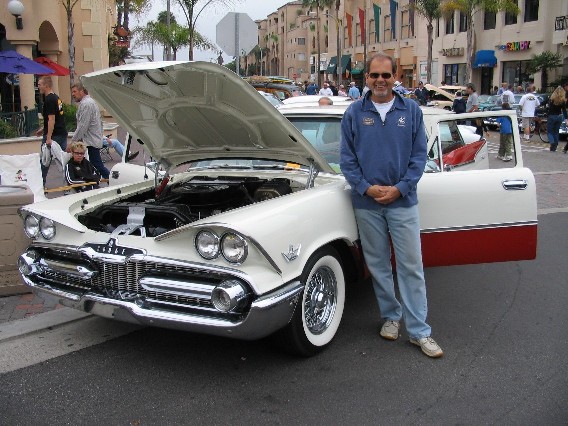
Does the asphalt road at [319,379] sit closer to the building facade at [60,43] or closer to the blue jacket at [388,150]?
the blue jacket at [388,150]

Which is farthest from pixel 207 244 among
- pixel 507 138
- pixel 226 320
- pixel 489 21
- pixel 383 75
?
pixel 489 21

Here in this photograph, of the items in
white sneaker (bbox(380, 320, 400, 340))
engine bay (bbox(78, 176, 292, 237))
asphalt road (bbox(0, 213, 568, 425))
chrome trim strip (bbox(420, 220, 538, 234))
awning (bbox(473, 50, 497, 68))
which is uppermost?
awning (bbox(473, 50, 497, 68))

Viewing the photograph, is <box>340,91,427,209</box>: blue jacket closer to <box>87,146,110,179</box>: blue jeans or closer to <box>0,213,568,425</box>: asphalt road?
<box>0,213,568,425</box>: asphalt road

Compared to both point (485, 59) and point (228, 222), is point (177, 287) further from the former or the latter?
point (485, 59)

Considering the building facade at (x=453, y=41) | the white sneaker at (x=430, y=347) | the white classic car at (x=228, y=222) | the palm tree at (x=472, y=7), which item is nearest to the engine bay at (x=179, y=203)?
the white classic car at (x=228, y=222)

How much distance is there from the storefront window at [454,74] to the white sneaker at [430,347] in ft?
127

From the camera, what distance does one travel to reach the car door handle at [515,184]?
4.54 metres

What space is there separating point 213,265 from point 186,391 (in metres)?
0.80

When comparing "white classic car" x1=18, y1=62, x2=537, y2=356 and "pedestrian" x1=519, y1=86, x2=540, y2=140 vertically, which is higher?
"pedestrian" x1=519, y1=86, x2=540, y2=140

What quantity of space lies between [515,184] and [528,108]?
50.3 ft

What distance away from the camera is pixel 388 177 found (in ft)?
12.8

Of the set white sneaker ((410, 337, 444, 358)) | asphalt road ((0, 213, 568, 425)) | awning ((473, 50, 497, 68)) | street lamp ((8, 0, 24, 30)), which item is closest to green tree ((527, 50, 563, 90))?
awning ((473, 50, 497, 68))

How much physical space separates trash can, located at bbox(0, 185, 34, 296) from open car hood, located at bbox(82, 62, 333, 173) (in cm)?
122

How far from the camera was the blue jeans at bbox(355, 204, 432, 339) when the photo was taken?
13.0ft
